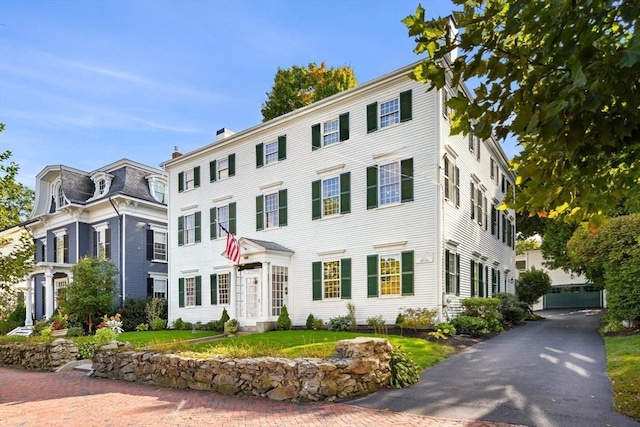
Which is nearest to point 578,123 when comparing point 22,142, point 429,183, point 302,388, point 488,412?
point 488,412

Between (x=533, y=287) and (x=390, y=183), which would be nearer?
(x=390, y=183)

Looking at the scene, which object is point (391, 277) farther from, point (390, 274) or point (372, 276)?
point (372, 276)

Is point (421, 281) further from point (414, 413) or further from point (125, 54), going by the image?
point (125, 54)

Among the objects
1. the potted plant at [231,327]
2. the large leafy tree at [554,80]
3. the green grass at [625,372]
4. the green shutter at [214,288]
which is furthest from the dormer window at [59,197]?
the large leafy tree at [554,80]

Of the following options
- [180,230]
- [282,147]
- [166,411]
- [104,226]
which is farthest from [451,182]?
[104,226]

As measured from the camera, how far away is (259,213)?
67.9 feet

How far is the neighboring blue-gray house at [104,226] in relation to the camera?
2675 centimetres

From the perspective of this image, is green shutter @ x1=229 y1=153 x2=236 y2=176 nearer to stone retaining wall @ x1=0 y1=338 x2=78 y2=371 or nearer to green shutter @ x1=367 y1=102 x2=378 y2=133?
green shutter @ x1=367 y1=102 x2=378 y2=133

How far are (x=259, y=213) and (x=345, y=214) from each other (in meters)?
4.83

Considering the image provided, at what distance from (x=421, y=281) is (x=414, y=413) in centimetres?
879

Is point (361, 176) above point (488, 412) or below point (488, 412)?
above

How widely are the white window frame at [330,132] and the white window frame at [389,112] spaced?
2.01 metres

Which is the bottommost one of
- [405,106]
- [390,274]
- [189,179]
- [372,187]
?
[390,274]

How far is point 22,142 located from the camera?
12.0 m
